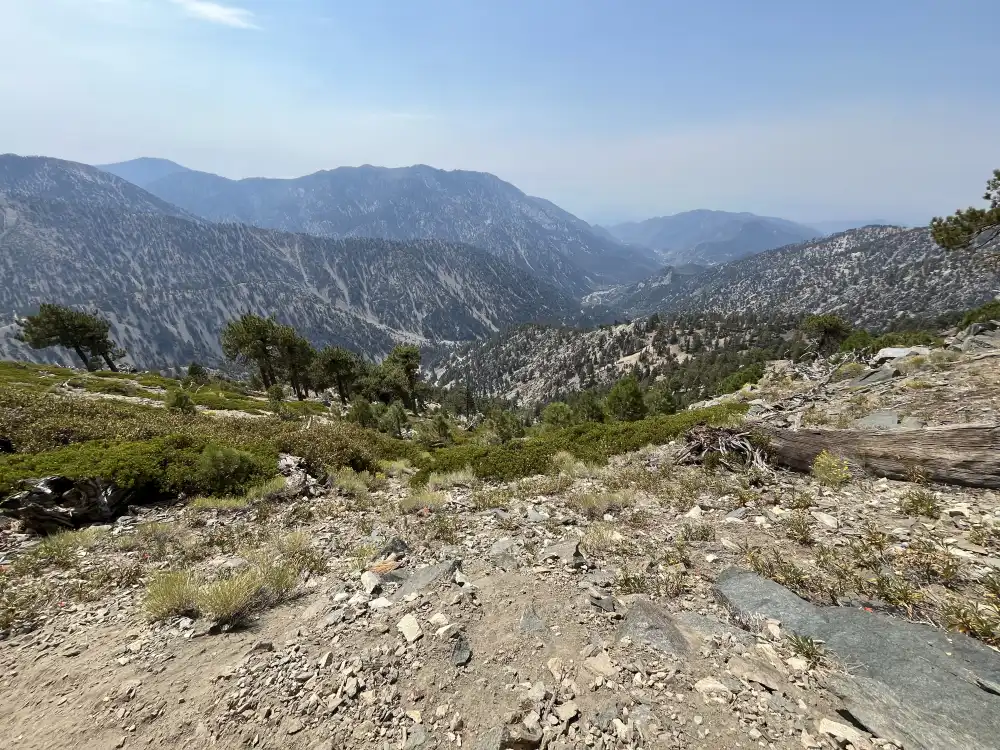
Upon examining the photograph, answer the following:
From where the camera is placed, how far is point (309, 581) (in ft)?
26.5

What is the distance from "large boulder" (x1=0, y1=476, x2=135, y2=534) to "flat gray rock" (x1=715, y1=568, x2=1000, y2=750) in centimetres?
1475

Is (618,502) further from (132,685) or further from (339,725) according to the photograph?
(132,685)

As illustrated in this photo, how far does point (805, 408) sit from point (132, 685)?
21703 mm

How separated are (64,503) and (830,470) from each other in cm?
1952

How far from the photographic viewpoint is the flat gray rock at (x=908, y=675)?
3.94 m

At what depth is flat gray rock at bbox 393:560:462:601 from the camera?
7316 millimetres

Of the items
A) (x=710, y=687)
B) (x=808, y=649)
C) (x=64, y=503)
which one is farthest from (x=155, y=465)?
(x=808, y=649)

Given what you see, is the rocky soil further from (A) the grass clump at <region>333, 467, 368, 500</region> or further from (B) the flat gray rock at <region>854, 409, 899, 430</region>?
(B) the flat gray rock at <region>854, 409, 899, 430</region>

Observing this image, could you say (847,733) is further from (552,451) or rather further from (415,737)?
(552,451)

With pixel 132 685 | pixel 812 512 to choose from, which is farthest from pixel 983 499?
pixel 132 685

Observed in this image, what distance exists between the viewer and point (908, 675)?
4590mm

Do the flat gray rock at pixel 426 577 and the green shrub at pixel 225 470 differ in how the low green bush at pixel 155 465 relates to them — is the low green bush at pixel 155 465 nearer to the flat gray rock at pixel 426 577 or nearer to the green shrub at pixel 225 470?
the green shrub at pixel 225 470

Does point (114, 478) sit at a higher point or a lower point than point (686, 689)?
lower

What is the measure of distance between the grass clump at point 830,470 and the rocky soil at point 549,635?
258 millimetres
